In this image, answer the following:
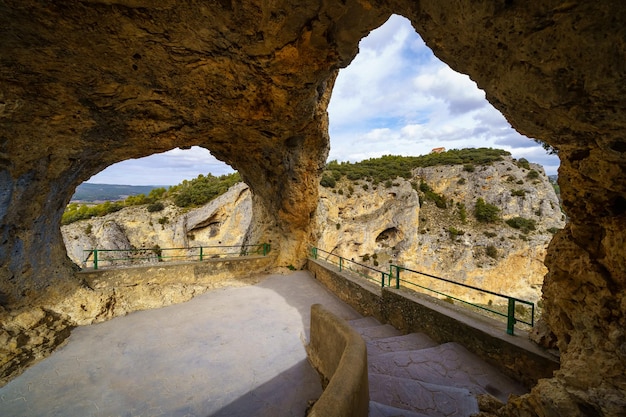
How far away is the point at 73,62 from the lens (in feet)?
13.9

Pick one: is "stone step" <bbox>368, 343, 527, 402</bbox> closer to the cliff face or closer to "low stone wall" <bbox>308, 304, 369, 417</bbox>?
"low stone wall" <bbox>308, 304, 369, 417</bbox>

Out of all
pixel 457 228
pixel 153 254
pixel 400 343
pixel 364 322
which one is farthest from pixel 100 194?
pixel 400 343

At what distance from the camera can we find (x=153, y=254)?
67.3 feet

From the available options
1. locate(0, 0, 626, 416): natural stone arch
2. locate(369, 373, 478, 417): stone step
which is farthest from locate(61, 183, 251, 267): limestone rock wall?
locate(369, 373, 478, 417): stone step

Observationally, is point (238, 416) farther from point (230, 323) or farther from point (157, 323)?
point (157, 323)

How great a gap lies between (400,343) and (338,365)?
8.62ft

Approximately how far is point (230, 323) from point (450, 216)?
88.9 feet

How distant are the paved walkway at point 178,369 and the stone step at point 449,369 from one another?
122cm

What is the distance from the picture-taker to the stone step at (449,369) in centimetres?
366

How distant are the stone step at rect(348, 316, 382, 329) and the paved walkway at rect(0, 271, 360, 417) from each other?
121 cm

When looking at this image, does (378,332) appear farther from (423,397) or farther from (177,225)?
(177,225)

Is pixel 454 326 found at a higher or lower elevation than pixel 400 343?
higher

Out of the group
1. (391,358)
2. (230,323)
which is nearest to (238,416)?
(391,358)

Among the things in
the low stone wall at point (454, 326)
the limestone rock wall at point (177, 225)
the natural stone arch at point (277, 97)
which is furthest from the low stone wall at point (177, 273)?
the limestone rock wall at point (177, 225)
